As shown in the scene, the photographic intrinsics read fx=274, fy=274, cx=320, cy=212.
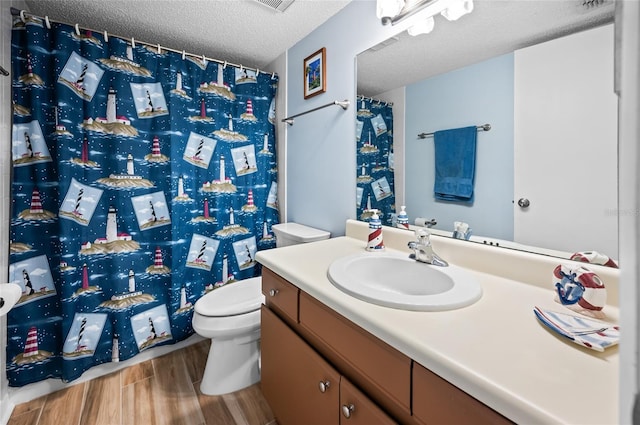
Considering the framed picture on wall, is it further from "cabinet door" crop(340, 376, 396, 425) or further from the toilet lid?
"cabinet door" crop(340, 376, 396, 425)

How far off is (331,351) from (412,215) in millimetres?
710

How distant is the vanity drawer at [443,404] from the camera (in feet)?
1.52

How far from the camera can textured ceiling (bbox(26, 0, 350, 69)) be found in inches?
58.5

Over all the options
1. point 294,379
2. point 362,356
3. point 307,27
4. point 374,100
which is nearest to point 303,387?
point 294,379

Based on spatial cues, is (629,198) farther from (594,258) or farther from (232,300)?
(232,300)

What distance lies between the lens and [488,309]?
696 millimetres

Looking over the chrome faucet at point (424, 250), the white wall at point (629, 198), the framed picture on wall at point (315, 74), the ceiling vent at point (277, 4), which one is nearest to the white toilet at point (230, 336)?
the chrome faucet at point (424, 250)

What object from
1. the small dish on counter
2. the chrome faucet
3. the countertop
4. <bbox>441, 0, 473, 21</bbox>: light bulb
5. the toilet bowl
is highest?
<bbox>441, 0, 473, 21</bbox>: light bulb

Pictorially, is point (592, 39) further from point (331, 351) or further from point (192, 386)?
point (192, 386)

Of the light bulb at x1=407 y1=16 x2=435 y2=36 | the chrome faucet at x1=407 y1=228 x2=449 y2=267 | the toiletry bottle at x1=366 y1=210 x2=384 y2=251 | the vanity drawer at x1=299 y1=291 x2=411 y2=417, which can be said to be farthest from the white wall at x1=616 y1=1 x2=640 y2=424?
the light bulb at x1=407 y1=16 x2=435 y2=36

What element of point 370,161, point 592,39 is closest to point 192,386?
point 370,161

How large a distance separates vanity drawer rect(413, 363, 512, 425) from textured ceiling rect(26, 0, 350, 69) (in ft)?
5.73

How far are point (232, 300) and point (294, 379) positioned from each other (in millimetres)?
754

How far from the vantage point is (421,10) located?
1136mm
